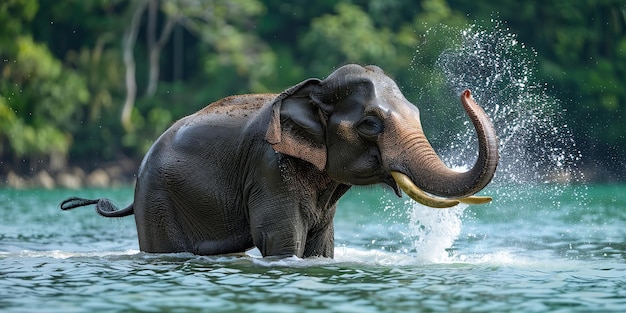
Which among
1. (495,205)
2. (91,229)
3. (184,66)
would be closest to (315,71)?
(184,66)

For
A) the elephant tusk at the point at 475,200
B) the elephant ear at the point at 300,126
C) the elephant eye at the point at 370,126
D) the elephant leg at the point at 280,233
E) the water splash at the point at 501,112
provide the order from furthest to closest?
1. the water splash at the point at 501,112
2. the elephant leg at the point at 280,233
3. the elephant ear at the point at 300,126
4. the elephant eye at the point at 370,126
5. the elephant tusk at the point at 475,200

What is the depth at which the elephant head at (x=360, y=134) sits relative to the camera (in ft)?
28.9

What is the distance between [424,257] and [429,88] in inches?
950

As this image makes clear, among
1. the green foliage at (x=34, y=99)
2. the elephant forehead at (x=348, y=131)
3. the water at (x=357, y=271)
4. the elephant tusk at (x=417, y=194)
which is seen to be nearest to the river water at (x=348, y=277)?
the water at (x=357, y=271)

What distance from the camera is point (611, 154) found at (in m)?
39.2

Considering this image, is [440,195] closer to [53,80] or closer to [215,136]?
[215,136]

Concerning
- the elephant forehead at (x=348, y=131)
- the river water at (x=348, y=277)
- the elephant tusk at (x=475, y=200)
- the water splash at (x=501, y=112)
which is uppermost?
the water splash at (x=501, y=112)

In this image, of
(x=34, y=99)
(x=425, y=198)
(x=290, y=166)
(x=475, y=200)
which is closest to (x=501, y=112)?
(x=290, y=166)

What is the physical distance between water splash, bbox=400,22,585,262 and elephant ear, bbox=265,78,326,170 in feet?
22.7

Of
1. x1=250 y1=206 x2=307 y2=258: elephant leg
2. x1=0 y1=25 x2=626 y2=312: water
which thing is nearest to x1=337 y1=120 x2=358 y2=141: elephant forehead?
x1=250 y1=206 x2=307 y2=258: elephant leg

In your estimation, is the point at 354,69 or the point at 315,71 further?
the point at 315,71

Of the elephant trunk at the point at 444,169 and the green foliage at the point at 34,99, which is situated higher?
the green foliage at the point at 34,99

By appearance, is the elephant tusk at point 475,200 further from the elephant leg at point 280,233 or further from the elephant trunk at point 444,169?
the elephant leg at point 280,233

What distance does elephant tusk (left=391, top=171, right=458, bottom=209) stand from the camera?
8.57 m
